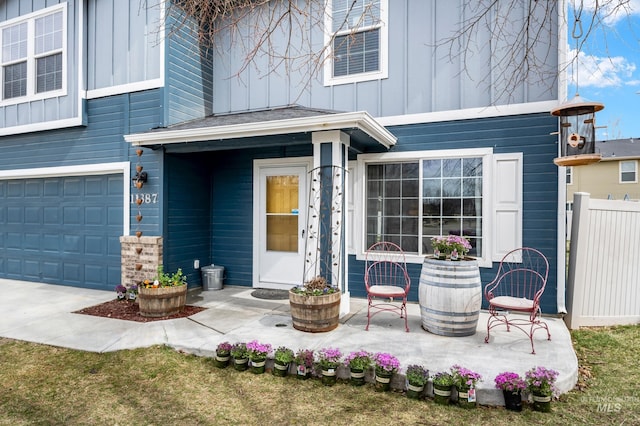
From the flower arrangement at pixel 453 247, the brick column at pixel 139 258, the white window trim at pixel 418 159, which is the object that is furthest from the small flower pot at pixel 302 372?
the brick column at pixel 139 258

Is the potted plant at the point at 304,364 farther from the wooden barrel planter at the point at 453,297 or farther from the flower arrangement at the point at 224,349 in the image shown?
the wooden barrel planter at the point at 453,297

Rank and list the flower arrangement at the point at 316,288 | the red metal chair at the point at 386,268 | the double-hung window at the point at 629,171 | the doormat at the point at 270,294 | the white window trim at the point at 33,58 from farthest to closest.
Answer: the double-hung window at the point at 629,171
the white window trim at the point at 33,58
the doormat at the point at 270,294
the red metal chair at the point at 386,268
the flower arrangement at the point at 316,288

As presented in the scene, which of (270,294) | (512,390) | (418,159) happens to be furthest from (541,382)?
(270,294)

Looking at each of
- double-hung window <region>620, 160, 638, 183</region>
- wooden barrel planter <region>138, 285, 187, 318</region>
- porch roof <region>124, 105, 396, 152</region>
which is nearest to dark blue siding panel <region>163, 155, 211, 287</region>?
porch roof <region>124, 105, 396, 152</region>

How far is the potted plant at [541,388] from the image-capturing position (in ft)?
9.08

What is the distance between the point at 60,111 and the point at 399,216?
19.3ft

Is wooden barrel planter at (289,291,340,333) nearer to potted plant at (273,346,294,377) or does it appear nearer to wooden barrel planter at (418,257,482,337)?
potted plant at (273,346,294,377)

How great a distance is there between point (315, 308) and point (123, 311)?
277 cm

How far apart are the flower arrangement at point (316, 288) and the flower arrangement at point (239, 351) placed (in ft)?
3.09

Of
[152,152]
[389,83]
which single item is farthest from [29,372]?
[389,83]

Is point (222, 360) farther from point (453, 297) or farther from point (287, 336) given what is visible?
point (453, 297)

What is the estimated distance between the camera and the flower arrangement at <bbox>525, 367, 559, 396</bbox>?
9.11 ft

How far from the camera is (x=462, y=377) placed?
9.41 ft

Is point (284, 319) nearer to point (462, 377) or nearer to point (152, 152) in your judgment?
point (462, 377)
